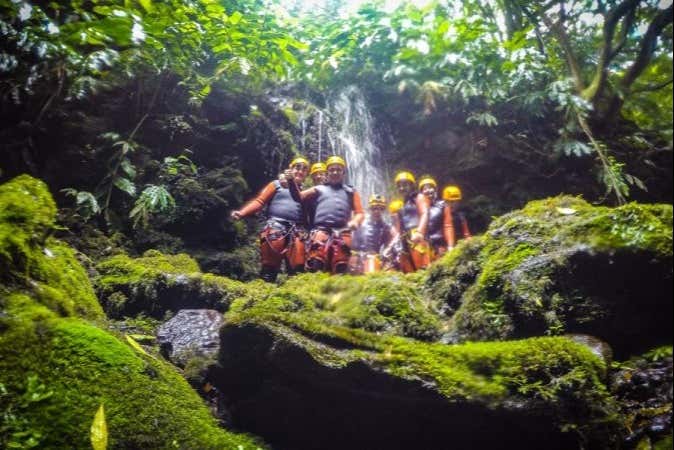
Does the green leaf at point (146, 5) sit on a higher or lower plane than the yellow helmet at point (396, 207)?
higher

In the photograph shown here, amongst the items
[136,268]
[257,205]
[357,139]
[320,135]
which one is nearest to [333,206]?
[257,205]

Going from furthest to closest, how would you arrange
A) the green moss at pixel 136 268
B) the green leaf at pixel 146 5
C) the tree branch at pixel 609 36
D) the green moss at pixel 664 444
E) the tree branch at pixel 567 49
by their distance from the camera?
1. the green moss at pixel 136 268
2. the green leaf at pixel 146 5
3. the tree branch at pixel 567 49
4. the tree branch at pixel 609 36
5. the green moss at pixel 664 444

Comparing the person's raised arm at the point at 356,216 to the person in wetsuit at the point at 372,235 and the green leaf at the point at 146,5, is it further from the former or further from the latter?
the green leaf at the point at 146,5

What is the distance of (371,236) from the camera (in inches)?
292

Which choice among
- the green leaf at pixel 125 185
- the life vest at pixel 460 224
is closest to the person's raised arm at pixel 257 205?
the green leaf at pixel 125 185

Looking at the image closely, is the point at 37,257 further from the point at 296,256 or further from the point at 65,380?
the point at 296,256

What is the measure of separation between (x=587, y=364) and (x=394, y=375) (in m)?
1.27

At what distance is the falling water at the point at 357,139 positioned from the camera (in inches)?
346

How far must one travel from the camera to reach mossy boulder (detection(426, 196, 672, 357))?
293 centimetres

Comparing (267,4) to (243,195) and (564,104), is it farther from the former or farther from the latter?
(564,104)

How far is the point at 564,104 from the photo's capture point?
553cm

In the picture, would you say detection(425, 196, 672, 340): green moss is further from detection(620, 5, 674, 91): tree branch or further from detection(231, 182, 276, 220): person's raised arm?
detection(231, 182, 276, 220): person's raised arm

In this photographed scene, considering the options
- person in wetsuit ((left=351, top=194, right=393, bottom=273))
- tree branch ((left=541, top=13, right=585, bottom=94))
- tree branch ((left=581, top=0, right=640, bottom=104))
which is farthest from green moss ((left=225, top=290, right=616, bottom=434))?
person in wetsuit ((left=351, top=194, right=393, bottom=273))

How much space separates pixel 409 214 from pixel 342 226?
134 cm
